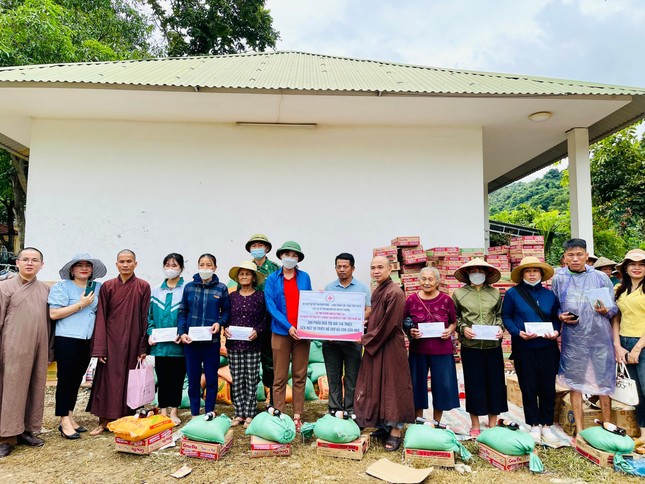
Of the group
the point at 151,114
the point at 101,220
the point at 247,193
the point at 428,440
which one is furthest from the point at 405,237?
the point at 101,220

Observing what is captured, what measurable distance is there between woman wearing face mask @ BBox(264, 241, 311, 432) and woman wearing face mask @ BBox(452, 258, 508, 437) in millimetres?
1541

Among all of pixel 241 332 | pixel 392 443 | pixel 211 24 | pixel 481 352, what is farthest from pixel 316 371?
pixel 211 24

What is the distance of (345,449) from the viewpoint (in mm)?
3467

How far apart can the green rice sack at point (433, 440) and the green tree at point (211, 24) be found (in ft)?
72.2

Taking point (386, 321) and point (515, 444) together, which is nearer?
point (515, 444)

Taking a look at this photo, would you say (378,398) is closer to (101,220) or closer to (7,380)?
Result: (7,380)

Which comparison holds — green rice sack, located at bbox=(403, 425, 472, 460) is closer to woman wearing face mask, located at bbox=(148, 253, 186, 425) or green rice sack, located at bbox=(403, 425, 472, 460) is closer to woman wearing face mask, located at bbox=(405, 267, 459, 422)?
woman wearing face mask, located at bbox=(405, 267, 459, 422)

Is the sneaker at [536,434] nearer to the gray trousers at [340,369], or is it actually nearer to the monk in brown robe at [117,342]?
the gray trousers at [340,369]

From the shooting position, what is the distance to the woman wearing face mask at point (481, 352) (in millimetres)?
3801

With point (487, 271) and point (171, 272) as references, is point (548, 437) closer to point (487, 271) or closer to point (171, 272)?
point (487, 271)

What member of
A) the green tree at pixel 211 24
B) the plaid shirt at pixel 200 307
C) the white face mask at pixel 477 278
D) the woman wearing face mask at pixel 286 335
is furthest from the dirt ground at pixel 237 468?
the green tree at pixel 211 24

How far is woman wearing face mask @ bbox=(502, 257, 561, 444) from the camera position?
3756 millimetres

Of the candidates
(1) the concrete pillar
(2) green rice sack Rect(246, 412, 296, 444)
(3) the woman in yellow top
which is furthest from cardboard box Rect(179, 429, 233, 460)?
(1) the concrete pillar

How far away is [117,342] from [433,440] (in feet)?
9.90
